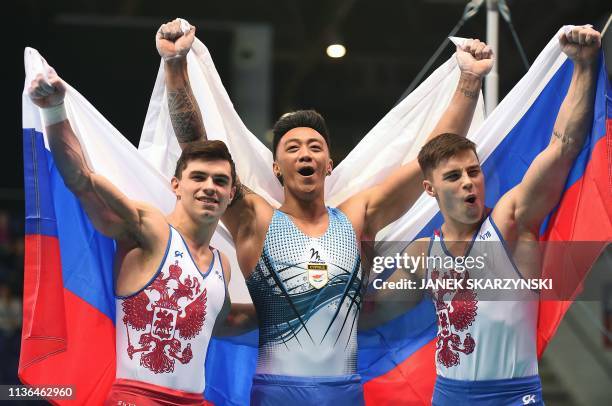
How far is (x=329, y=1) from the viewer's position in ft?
30.7

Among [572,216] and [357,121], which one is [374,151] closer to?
[572,216]

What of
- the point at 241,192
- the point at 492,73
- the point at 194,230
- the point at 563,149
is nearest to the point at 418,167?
the point at 563,149

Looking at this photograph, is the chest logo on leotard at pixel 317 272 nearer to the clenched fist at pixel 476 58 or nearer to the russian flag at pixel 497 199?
the russian flag at pixel 497 199

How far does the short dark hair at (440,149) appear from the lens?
3.64 metres

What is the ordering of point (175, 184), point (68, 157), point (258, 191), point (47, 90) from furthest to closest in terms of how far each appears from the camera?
point (258, 191), point (175, 184), point (68, 157), point (47, 90)

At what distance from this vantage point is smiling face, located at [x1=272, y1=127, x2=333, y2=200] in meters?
3.75

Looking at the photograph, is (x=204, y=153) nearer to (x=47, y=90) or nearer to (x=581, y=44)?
(x=47, y=90)

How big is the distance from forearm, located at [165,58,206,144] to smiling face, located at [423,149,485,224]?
1044 mm

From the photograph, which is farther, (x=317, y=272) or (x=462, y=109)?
(x=462, y=109)

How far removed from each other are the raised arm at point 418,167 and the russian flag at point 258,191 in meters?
0.08

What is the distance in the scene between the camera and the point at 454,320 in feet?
11.7

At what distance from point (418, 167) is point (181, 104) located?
1.07 metres

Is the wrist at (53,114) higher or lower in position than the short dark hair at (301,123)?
lower

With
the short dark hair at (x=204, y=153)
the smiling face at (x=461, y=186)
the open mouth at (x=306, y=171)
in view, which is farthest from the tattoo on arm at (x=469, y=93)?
the short dark hair at (x=204, y=153)
